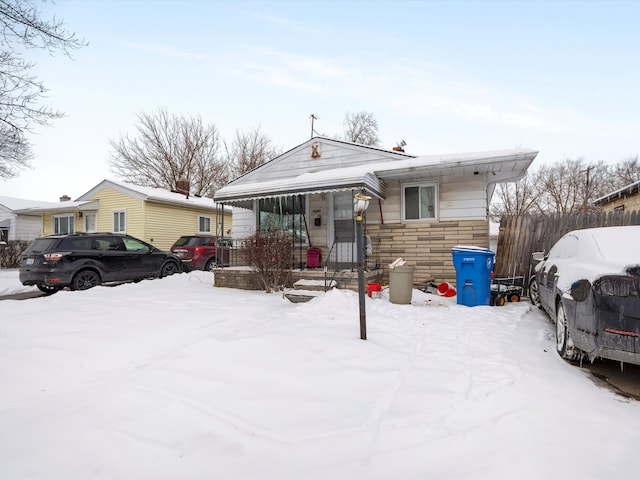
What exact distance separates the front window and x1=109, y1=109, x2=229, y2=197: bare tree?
19.7 metres

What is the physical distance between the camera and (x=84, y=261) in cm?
887

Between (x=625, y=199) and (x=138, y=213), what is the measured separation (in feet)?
76.6

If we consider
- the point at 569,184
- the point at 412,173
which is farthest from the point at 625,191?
the point at 569,184

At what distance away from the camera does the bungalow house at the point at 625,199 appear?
12.6 m

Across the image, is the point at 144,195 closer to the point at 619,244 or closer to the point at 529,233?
the point at 529,233

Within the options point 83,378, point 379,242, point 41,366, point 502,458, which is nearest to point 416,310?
point 379,242

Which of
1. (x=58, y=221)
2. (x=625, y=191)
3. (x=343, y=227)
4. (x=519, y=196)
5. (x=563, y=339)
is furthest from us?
(x=519, y=196)

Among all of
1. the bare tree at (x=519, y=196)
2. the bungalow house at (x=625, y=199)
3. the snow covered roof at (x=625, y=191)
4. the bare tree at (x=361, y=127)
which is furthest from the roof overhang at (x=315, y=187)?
the bare tree at (x=519, y=196)

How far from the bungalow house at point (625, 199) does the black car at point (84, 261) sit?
18.1 m

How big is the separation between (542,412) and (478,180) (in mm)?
7070

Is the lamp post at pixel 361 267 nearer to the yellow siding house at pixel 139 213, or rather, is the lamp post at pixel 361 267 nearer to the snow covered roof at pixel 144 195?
the yellow siding house at pixel 139 213

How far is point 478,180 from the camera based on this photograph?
841 centimetres

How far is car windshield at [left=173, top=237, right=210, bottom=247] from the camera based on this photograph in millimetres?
13992

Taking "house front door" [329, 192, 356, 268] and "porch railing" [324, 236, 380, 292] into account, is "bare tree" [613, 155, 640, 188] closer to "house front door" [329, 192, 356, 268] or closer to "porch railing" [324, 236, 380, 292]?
"porch railing" [324, 236, 380, 292]
